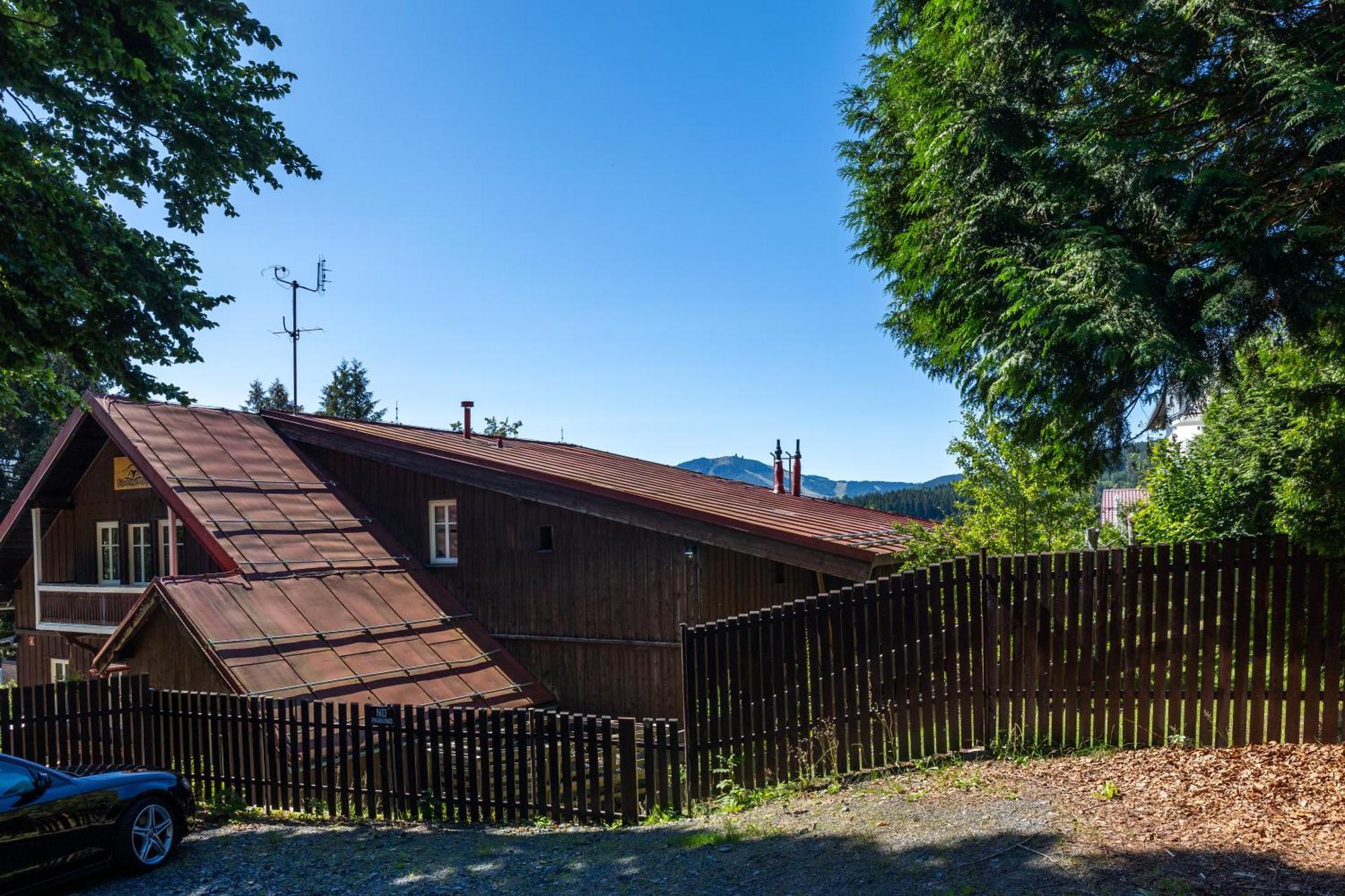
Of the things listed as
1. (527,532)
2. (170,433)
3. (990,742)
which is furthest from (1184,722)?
(170,433)

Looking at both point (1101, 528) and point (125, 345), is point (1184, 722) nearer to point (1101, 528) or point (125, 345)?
point (1101, 528)

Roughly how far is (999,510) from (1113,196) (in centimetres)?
714

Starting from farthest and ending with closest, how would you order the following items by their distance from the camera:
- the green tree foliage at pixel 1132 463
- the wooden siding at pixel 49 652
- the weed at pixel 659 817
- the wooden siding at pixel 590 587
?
the wooden siding at pixel 49 652 < the wooden siding at pixel 590 587 < the weed at pixel 659 817 < the green tree foliage at pixel 1132 463

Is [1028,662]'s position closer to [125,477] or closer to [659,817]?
[659,817]

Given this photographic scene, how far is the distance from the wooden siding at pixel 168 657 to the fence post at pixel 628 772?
7319 millimetres

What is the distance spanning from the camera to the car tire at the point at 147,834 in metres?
7.73

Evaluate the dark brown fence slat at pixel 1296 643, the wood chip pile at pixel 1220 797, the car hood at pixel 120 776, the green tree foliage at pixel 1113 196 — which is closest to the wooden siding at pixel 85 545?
the car hood at pixel 120 776

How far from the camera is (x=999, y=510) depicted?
13.4m

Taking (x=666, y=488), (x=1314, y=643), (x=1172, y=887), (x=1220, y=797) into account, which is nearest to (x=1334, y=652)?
(x=1314, y=643)

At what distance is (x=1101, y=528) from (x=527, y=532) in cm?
998

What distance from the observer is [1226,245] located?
637 centimetres

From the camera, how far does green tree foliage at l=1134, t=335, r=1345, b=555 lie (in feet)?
22.0

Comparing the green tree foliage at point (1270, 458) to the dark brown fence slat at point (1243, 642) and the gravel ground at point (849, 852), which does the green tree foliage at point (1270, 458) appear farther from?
the gravel ground at point (849, 852)

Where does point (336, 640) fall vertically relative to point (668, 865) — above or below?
above
